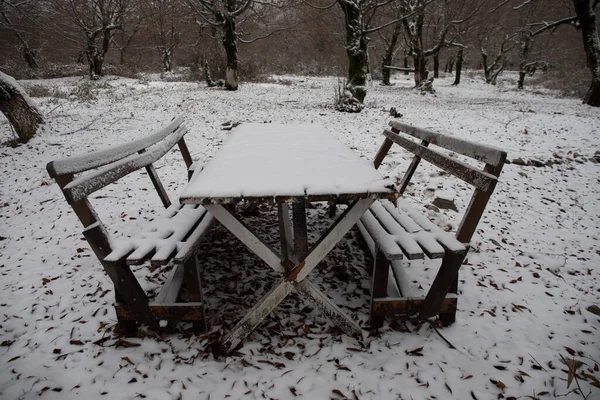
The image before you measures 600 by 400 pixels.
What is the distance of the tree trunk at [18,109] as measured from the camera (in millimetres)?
6276

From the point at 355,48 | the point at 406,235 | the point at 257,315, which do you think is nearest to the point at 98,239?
the point at 257,315

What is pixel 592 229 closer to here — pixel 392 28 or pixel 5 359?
pixel 5 359

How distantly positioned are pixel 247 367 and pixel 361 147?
511 centimetres

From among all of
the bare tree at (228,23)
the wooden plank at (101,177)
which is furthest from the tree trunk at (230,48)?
the wooden plank at (101,177)

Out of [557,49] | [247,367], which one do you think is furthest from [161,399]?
[557,49]

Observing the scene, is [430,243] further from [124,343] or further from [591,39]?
[591,39]

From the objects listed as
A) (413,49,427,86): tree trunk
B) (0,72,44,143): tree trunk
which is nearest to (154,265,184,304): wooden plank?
(0,72,44,143): tree trunk

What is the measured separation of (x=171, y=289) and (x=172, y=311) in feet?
0.69

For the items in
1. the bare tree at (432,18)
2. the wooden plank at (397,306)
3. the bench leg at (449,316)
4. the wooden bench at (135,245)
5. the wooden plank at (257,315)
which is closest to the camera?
the wooden bench at (135,245)

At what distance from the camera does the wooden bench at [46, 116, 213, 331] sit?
5.63ft

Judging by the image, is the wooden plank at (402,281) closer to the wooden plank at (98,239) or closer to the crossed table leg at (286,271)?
the crossed table leg at (286,271)

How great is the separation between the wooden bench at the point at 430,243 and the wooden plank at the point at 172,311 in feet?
4.01

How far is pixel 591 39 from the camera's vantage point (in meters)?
10.6

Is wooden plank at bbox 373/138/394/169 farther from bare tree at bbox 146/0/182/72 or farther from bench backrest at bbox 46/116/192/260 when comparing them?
bare tree at bbox 146/0/182/72
